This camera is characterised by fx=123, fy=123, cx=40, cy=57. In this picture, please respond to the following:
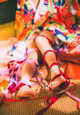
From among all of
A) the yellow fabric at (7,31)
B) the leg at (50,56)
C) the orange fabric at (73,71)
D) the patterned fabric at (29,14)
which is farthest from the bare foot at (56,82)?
the yellow fabric at (7,31)

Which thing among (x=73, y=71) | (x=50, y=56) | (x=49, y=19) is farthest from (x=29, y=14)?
(x=73, y=71)

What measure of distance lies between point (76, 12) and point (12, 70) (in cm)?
85

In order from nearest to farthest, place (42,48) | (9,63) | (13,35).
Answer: (42,48), (9,63), (13,35)

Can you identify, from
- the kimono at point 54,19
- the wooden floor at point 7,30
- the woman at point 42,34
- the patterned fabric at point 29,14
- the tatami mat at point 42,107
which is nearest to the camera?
the tatami mat at point 42,107

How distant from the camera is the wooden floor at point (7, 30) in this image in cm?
137

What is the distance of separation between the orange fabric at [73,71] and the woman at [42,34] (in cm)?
6

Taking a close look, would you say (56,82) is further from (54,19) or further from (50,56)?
(54,19)

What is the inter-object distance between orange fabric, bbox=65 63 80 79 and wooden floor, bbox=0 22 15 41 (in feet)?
2.80

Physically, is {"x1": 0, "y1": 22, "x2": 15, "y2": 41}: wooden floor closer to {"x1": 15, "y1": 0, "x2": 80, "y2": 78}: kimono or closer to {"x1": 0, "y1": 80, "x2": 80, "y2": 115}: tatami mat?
{"x1": 15, "y1": 0, "x2": 80, "y2": 78}: kimono

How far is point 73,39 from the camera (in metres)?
0.95

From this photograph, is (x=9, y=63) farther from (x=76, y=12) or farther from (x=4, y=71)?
(x=76, y=12)

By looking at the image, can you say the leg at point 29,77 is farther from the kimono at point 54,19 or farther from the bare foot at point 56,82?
the kimono at point 54,19

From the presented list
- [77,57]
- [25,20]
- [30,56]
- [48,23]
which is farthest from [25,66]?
[25,20]

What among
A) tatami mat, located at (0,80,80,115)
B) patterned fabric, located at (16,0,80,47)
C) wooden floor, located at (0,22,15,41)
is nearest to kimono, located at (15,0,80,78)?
patterned fabric, located at (16,0,80,47)
